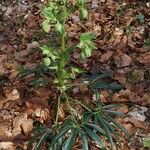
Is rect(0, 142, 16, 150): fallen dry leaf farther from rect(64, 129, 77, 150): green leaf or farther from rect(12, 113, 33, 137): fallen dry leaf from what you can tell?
rect(64, 129, 77, 150): green leaf

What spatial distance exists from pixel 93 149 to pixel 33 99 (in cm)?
58

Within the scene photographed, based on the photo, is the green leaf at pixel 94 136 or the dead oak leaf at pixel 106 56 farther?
the dead oak leaf at pixel 106 56

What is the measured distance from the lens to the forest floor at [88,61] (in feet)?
8.39

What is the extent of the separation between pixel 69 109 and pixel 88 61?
27.9 inches

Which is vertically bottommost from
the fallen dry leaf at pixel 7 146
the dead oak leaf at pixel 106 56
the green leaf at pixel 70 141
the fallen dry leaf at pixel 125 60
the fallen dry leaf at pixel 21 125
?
the fallen dry leaf at pixel 7 146

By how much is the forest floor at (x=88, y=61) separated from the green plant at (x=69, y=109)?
0.49 ft

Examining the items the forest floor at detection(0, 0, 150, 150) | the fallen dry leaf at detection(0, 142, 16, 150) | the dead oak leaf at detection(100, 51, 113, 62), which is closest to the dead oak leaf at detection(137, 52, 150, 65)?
the forest floor at detection(0, 0, 150, 150)

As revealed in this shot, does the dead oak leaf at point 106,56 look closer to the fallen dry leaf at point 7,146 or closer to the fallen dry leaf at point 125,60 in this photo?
the fallen dry leaf at point 125,60

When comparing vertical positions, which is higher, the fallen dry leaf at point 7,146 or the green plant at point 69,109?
the green plant at point 69,109

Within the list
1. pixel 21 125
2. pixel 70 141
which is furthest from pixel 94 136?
pixel 21 125

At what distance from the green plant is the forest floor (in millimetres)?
149

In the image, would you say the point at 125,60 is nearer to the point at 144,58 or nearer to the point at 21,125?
the point at 144,58

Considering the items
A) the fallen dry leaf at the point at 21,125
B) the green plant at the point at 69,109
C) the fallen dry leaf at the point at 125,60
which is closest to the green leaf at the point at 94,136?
the green plant at the point at 69,109

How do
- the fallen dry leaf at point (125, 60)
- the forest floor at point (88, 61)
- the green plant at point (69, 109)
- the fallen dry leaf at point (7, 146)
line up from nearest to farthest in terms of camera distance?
the green plant at point (69, 109) < the fallen dry leaf at point (7, 146) < the forest floor at point (88, 61) < the fallen dry leaf at point (125, 60)
